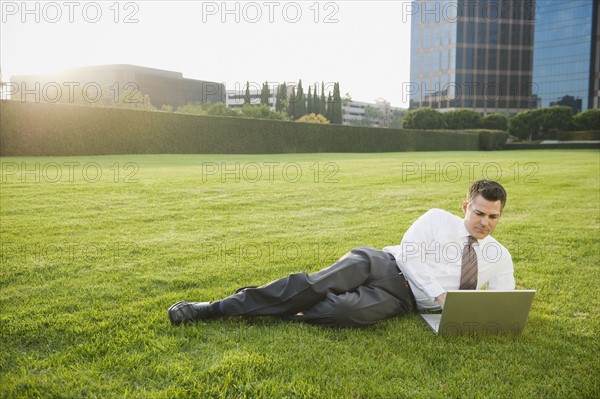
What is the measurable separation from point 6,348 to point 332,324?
2101 millimetres

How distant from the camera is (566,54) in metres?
82.8

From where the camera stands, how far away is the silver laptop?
3.04m

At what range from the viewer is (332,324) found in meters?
3.30

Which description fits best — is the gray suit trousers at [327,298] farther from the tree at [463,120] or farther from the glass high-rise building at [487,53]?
the glass high-rise building at [487,53]

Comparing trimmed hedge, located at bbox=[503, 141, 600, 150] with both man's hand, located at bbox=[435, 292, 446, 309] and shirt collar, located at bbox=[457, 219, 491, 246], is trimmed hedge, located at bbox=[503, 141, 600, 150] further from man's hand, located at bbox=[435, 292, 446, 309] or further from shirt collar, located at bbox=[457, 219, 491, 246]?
man's hand, located at bbox=[435, 292, 446, 309]

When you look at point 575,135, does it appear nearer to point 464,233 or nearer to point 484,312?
point 464,233

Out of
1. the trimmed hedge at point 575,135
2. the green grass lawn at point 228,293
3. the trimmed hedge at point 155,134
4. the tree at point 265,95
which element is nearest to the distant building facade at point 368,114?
the tree at point 265,95

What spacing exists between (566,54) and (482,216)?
3767 inches

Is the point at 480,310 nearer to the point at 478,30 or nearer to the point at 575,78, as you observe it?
the point at 575,78

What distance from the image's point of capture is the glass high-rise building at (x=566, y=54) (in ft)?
264

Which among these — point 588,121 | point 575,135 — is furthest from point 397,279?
point 588,121

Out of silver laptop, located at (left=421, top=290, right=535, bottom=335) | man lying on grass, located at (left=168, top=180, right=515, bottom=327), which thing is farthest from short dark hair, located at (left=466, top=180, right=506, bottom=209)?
silver laptop, located at (left=421, top=290, right=535, bottom=335)

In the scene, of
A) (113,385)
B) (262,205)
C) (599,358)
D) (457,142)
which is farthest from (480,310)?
(457,142)

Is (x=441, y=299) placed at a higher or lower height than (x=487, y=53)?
lower
